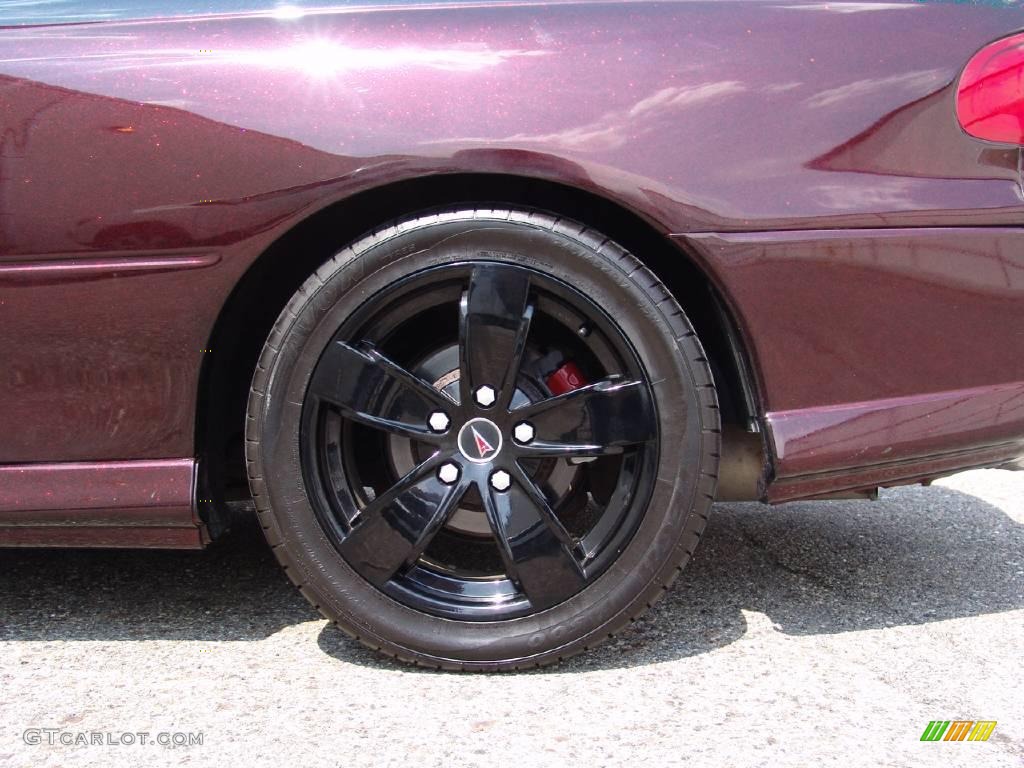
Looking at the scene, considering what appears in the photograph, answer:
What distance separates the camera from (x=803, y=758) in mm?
1581

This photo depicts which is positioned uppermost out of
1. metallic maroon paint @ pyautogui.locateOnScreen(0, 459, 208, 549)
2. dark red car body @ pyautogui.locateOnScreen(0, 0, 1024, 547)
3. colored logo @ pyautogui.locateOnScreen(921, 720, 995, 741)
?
dark red car body @ pyautogui.locateOnScreen(0, 0, 1024, 547)

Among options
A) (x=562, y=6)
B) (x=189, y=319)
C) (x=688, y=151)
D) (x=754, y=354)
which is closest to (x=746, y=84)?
(x=688, y=151)

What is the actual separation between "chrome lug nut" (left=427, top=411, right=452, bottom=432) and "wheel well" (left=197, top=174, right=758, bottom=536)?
38 cm

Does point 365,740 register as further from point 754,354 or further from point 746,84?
point 746,84

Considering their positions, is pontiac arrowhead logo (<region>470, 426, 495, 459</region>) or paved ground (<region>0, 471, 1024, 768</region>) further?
pontiac arrowhead logo (<region>470, 426, 495, 459</region>)

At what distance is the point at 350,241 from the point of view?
196cm

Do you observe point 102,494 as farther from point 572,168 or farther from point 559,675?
point 572,168

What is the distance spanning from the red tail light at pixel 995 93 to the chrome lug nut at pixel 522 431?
0.97 metres

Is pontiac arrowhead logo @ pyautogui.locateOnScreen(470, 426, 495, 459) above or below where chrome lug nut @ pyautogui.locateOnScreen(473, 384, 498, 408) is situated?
below

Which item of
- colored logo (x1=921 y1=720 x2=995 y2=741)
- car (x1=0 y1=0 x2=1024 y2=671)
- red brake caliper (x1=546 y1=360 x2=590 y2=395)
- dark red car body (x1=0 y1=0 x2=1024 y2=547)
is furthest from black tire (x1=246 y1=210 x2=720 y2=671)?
colored logo (x1=921 y1=720 x2=995 y2=741)

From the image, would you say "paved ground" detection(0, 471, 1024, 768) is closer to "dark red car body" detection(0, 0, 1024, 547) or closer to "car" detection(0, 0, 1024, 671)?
→ "car" detection(0, 0, 1024, 671)

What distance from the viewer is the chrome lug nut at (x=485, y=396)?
1.89 metres

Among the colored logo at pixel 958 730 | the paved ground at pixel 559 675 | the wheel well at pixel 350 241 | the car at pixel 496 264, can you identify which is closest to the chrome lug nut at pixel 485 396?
the car at pixel 496 264

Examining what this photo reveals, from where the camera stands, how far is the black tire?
1864 millimetres
